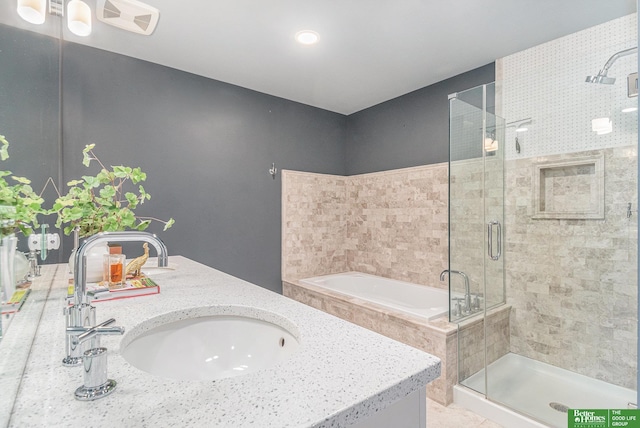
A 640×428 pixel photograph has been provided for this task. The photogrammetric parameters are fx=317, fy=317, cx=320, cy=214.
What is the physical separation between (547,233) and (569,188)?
36cm

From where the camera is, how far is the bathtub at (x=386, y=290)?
117 inches

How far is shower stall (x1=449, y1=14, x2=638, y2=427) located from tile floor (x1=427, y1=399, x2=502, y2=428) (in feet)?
0.20

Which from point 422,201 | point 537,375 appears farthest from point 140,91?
point 537,375

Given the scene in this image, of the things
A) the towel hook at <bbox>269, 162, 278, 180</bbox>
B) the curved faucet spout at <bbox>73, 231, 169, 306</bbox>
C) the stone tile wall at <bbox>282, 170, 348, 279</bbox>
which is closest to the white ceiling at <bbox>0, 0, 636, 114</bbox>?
the towel hook at <bbox>269, 162, 278, 180</bbox>

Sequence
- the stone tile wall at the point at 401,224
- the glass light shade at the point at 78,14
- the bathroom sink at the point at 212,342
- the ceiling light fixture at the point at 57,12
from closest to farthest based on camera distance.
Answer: the bathroom sink at the point at 212,342 < the ceiling light fixture at the point at 57,12 < the glass light shade at the point at 78,14 < the stone tile wall at the point at 401,224

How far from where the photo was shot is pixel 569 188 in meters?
2.31

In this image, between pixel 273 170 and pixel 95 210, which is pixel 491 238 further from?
pixel 95 210

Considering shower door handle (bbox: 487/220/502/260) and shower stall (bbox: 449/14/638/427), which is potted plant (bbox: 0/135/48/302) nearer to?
shower stall (bbox: 449/14/638/427)

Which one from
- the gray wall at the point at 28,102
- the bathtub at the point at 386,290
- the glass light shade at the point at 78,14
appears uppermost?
the glass light shade at the point at 78,14

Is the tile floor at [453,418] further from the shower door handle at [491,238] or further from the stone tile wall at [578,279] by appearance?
the shower door handle at [491,238]

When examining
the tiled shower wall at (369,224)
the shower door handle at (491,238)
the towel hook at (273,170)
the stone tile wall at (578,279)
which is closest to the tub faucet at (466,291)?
the shower door handle at (491,238)

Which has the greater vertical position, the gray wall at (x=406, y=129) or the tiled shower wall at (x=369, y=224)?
the gray wall at (x=406, y=129)

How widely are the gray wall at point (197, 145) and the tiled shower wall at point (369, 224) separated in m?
0.23

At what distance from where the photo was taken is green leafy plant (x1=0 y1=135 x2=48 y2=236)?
0.90 meters
